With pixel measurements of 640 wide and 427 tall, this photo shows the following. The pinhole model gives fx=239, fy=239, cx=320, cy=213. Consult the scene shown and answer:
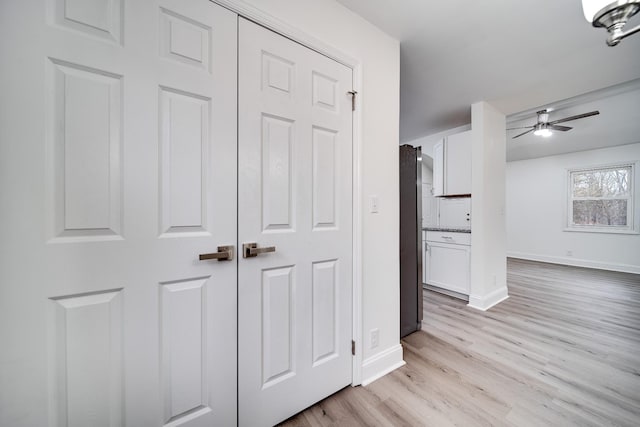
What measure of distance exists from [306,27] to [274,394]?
199cm

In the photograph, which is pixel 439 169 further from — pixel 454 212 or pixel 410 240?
pixel 410 240

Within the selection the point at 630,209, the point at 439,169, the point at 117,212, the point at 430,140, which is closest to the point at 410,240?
the point at 439,169

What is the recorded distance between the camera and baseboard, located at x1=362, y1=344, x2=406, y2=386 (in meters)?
1.60

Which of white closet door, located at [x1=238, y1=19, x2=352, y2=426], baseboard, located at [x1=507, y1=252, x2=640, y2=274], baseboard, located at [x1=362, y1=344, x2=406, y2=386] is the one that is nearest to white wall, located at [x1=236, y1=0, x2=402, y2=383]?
baseboard, located at [x1=362, y1=344, x2=406, y2=386]

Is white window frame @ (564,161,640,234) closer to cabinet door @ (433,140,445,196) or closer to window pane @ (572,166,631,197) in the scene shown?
window pane @ (572,166,631,197)

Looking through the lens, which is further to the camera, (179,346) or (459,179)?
(459,179)

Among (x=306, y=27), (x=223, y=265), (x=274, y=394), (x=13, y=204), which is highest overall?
(x=306, y=27)

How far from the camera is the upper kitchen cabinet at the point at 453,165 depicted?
3.12 metres

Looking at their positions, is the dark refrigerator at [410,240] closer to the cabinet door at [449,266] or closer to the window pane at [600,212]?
the cabinet door at [449,266]

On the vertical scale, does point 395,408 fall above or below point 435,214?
below

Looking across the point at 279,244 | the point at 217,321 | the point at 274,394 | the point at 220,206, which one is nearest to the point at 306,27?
the point at 220,206

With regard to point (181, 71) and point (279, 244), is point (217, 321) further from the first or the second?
point (181, 71)

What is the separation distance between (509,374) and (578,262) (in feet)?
17.4

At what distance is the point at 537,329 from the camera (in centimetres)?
236
